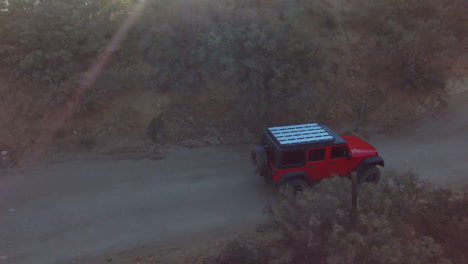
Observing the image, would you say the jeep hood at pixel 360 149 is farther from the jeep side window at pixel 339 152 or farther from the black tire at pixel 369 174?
the black tire at pixel 369 174

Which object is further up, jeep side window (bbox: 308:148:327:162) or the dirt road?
jeep side window (bbox: 308:148:327:162)

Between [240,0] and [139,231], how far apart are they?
999cm

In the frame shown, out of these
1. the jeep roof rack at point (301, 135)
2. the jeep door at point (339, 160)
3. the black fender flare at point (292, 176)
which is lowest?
the black fender flare at point (292, 176)

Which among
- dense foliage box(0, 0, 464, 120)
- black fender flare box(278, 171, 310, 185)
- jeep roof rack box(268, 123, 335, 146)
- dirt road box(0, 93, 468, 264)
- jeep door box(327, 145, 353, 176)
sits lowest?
dirt road box(0, 93, 468, 264)

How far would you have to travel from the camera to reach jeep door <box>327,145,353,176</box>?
434 inches

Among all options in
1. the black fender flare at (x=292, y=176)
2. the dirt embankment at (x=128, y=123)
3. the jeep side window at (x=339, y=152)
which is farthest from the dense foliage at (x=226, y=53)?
A: the black fender flare at (x=292, y=176)

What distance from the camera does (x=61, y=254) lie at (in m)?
9.08

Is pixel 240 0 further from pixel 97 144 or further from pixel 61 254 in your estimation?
pixel 61 254

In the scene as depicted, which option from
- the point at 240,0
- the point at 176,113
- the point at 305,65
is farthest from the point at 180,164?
the point at 240,0

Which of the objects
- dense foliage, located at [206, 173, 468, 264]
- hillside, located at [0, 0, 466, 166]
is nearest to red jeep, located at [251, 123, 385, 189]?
dense foliage, located at [206, 173, 468, 264]

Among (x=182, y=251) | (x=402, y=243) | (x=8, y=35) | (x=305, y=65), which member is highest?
(x=8, y=35)

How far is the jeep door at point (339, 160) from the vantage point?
36.1 ft

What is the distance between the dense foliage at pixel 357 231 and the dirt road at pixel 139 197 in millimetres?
1850

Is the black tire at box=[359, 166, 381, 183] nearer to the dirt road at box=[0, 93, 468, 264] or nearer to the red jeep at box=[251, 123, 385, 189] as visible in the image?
the red jeep at box=[251, 123, 385, 189]
